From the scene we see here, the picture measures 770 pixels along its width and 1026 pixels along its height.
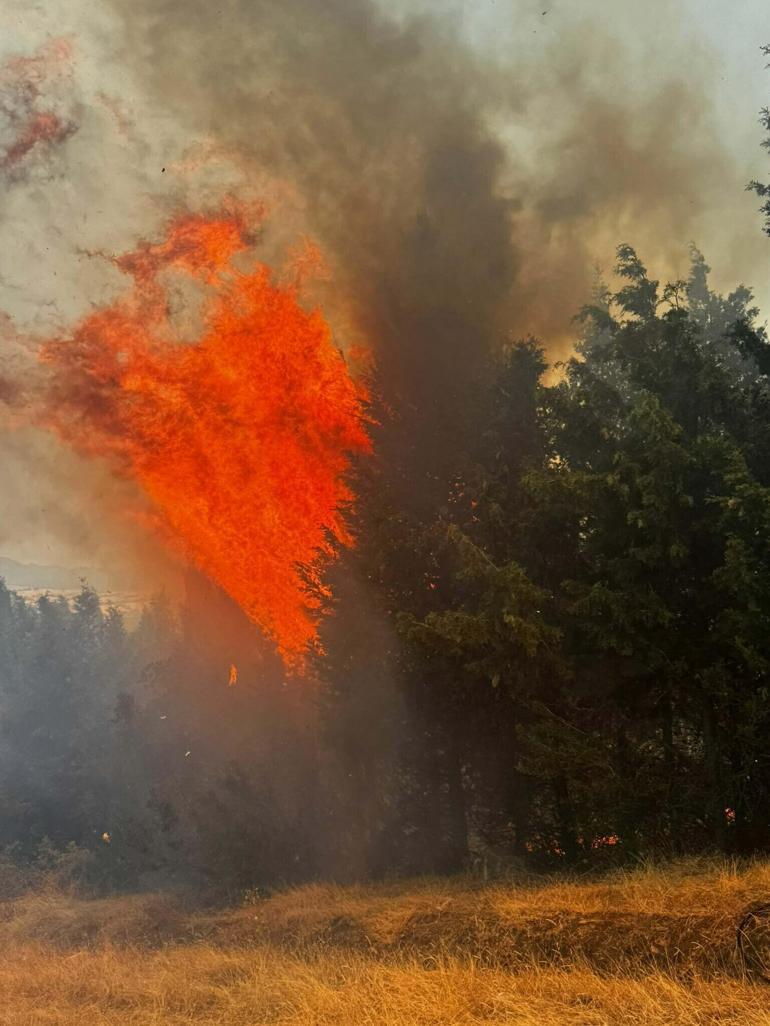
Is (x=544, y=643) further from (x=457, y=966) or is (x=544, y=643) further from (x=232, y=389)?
(x=232, y=389)

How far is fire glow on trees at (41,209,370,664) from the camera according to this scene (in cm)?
2278

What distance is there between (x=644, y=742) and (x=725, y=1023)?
8.77 meters

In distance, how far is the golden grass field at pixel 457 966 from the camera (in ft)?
23.0

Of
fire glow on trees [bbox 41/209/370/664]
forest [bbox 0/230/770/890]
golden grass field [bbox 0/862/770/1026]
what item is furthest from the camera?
fire glow on trees [bbox 41/209/370/664]

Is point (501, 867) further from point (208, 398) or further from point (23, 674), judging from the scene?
point (23, 674)

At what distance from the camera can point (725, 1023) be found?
6.01 metres

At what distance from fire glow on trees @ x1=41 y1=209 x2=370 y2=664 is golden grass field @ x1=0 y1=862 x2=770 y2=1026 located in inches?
440

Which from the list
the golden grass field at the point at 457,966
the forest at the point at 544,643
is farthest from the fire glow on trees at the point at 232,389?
the golden grass field at the point at 457,966

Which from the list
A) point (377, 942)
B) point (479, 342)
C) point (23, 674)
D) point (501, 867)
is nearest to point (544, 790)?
point (501, 867)

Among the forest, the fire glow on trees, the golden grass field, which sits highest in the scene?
the fire glow on trees

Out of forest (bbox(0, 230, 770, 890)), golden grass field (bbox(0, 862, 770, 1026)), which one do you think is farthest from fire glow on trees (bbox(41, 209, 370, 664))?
golden grass field (bbox(0, 862, 770, 1026))

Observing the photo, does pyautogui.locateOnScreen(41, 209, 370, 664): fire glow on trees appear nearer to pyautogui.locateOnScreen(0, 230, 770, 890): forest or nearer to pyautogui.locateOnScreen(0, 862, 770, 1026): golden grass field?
pyautogui.locateOnScreen(0, 230, 770, 890): forest

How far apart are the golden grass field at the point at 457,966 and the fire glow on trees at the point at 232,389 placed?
36.6 ft

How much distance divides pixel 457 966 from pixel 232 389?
1838cm
